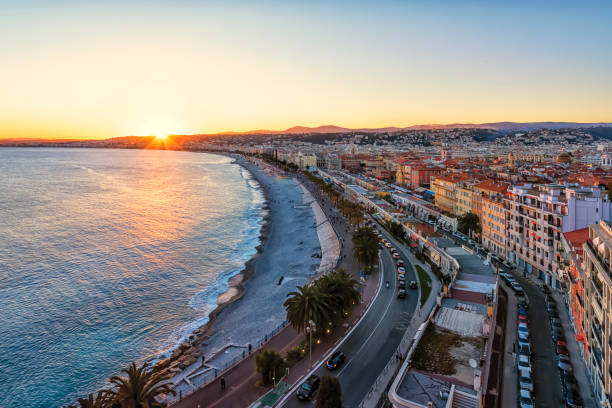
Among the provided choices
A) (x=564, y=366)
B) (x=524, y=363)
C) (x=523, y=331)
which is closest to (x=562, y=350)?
(x=564, y=366)

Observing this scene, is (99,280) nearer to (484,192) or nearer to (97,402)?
(97,402)

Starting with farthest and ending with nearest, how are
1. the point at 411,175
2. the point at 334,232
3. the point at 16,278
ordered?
the point at 411,175, the point at 334,232, the point at 16,278

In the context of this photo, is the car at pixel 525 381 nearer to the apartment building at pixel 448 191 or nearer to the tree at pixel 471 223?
the tree at pixel 471 223

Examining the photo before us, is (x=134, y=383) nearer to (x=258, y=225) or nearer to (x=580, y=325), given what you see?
(x=580, y=325)

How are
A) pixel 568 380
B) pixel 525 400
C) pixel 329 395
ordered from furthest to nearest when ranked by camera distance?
pixel 568 380
pixel 525 400
pixel 329 395

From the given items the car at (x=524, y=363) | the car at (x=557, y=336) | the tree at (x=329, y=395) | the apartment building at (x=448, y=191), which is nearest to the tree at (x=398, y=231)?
the apartment building at (x=448, y=191)

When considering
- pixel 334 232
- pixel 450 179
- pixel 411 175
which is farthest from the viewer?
pixel 411 175

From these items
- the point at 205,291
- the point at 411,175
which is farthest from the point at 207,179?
the point at 205,291
